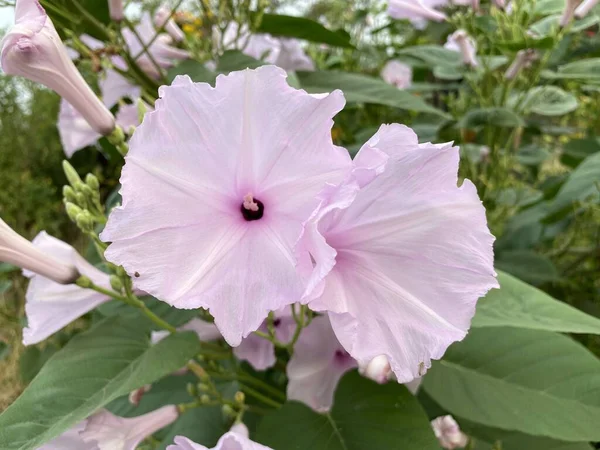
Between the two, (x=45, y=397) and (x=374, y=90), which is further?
(x=374, y=90)

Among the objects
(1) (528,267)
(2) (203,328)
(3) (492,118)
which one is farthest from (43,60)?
(1) (528,267)

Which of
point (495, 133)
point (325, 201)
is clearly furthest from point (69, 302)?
point (495, 133)

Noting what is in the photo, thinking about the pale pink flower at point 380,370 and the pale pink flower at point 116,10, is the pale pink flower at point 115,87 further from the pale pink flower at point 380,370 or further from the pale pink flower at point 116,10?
the pale pink flower at point 380,370

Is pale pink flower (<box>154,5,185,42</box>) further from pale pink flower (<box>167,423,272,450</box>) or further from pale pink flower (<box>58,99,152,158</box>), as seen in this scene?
pale pink flower (<box>167,423,272,450</box>)

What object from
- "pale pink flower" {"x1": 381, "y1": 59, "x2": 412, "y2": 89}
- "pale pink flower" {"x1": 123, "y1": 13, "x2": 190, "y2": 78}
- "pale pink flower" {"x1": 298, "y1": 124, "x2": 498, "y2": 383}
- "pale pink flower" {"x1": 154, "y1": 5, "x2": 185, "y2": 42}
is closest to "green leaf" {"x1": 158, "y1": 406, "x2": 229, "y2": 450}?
"pale pink flower" {"x1": 298, "y1": 124, "x2": 498, "y2": 383}

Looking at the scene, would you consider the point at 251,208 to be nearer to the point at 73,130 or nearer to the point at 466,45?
the point at 73,130

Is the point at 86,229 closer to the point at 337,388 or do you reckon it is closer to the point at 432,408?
the point at 337,388
